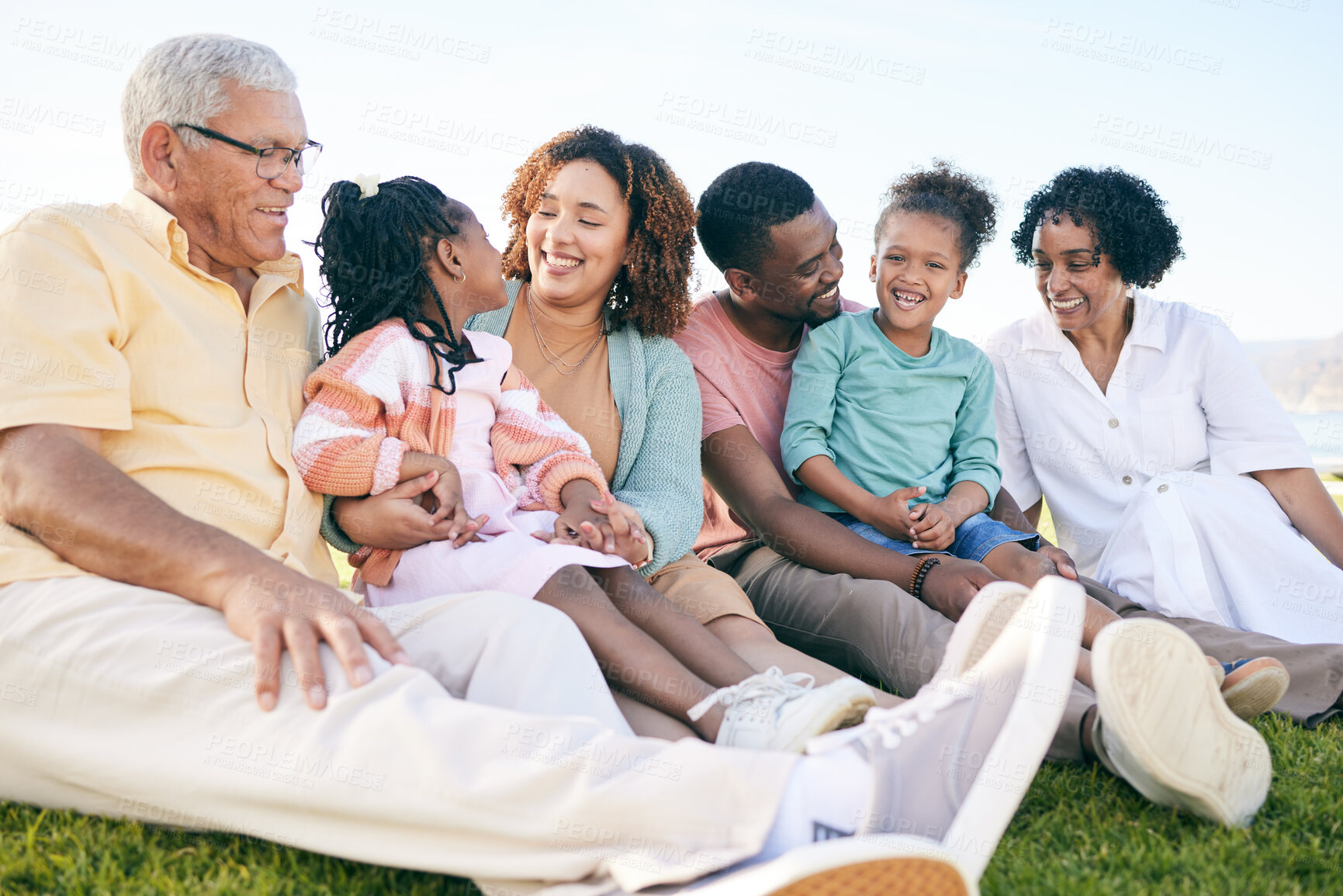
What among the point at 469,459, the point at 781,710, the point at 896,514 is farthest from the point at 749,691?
the point at 896,514

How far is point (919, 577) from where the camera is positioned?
125 inches

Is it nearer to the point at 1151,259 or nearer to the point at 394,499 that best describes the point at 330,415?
the point at 394,499

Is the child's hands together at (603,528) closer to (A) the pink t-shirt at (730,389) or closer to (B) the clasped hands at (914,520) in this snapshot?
(A) the pink t-shirt at (730,389)

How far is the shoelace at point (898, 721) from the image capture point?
68.4 inches

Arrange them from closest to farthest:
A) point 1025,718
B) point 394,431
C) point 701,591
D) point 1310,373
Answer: point 1025,718 → point 394,431 → point 701,591 → point 1310,373

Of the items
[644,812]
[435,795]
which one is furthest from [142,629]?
[644,812]

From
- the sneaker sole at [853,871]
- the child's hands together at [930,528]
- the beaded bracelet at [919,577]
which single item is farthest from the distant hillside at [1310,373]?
the sneaker sole at [853,871]

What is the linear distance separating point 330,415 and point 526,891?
4.50 feet

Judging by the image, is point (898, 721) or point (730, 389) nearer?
point (898, 721)

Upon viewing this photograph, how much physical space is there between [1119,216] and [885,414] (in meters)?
1.38

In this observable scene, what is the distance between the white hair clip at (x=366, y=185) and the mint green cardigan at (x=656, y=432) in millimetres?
528

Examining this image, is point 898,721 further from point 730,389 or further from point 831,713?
point 730,389

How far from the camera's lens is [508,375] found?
3.04 m

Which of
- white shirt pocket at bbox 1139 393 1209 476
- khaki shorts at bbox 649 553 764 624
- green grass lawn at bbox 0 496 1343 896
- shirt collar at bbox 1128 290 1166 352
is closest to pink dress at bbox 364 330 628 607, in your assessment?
khaki shorts at bbox 649 553 764 624
